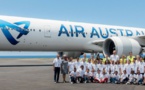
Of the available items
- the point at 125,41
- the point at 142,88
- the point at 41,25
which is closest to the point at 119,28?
the point at 125,41

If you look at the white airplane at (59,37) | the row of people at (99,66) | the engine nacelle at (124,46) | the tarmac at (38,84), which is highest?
the white airplane at (59,37)

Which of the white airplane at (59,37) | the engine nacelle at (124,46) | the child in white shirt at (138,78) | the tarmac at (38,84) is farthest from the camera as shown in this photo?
the white airplane at (59,37)

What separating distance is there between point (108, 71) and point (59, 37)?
941 cm

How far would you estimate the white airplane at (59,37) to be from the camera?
723 inches

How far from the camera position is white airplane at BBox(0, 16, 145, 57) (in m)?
18.4

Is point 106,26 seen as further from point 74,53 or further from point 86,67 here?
point 86,67

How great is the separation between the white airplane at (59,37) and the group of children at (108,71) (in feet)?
20.9

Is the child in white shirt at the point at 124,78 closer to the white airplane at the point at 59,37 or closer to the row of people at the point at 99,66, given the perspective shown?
the row of people at the point at 99,66

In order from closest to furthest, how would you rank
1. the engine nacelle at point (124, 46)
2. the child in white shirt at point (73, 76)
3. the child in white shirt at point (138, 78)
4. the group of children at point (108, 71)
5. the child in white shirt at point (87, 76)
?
the child in white shirt at point (138, 78) < the group of children at point (108, 71) < the child in white shirt at point (73, 76) < the child in white shirt at point (87, 76) < the engine nacelle at point (124, 46)

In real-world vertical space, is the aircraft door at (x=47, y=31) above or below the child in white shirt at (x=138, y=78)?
above

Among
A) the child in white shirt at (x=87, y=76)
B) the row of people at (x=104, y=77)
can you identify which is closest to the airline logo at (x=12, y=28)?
the row of people at (x=104, y=77)

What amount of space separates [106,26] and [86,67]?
41.9ft

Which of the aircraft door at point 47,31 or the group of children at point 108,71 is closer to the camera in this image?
the group of children at point 108,71

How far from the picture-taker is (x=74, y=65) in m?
12.0
